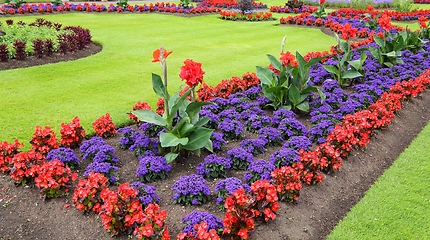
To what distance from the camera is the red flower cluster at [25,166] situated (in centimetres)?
439

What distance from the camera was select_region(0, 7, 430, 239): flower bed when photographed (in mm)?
3609

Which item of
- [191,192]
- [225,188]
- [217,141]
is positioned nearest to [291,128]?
[217,141]

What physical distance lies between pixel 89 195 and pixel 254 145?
229 centimetres

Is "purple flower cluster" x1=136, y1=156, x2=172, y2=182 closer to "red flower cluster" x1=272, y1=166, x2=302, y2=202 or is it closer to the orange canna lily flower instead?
the orange canna lily flower

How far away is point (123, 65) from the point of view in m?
9.88

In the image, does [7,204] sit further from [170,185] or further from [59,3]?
[59,3]

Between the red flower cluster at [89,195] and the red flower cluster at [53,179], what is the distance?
0.27 m

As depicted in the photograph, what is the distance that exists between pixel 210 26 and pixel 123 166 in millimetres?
12070

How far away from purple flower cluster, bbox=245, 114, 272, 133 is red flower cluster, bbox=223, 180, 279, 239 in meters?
2.08

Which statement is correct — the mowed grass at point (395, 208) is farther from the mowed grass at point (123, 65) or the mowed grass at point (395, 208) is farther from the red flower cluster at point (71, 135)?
the mowed grass at point (123, 65)

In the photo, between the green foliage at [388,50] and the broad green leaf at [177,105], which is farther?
the green foliage at [388,50]

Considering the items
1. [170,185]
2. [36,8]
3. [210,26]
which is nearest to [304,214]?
[170,185]

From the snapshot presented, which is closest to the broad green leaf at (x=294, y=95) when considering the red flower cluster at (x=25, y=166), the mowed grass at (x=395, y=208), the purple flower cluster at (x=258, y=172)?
the mowed grass at (x=395, y=208)

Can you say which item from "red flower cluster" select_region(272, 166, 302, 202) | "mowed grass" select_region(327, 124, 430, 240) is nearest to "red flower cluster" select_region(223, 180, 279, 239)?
"red flower cluster" select_region(272, 166, 302, 202)
